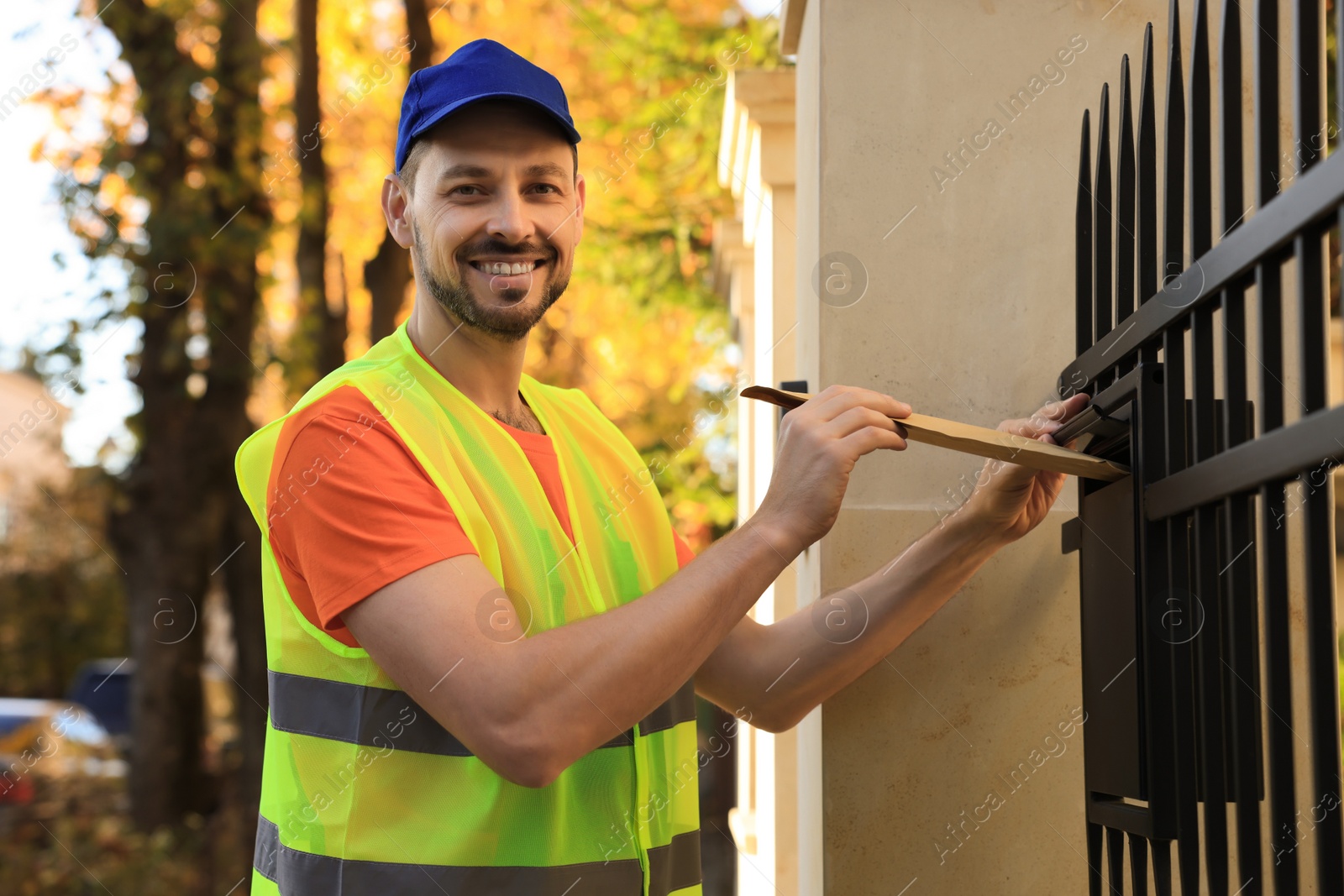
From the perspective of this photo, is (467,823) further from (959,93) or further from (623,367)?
(623,367)

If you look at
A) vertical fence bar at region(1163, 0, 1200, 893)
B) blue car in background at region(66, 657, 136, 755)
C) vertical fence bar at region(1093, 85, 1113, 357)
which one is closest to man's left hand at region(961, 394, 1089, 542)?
vertical fence bar at region(1093, 85, 1113, 357)

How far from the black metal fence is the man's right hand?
0.35m

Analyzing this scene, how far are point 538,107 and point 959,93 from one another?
832 millimetres

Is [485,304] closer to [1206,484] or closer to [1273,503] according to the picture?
[1206,484]

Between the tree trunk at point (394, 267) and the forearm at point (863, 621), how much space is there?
23.8ft

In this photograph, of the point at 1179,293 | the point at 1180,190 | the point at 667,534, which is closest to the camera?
the point at 1179,293

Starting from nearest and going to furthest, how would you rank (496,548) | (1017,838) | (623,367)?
(496,548) < (1017,838) < (623,367)

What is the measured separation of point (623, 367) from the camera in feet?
44.9

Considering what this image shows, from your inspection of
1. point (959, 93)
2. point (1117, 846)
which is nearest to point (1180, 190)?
point (959, 93)

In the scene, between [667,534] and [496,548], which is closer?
[496,548]

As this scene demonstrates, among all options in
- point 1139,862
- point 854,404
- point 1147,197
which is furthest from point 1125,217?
point 1139,862

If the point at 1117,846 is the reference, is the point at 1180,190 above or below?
above

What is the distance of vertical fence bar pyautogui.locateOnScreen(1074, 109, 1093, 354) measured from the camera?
84.5 inches

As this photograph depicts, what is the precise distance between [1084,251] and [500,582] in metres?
1.19
